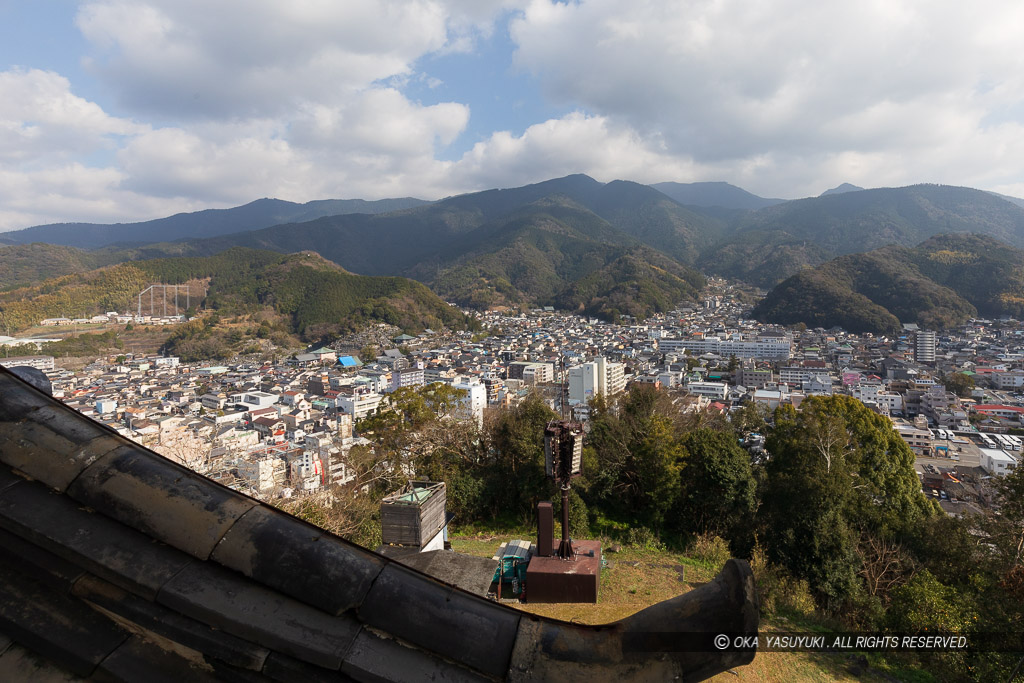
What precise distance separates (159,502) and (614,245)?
412 ft

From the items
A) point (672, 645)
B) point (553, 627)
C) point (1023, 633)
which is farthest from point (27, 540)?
point (1023, 633)

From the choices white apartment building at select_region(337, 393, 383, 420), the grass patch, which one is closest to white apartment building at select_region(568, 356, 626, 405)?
white apartment building at select_region(337, 393, 383, 420)

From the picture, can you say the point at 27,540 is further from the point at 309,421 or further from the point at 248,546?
the point at 309,421

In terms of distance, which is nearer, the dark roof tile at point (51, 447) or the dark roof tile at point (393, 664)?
the dark roof tile at point (393, 664)

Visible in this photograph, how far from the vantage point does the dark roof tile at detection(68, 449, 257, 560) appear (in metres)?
0.85

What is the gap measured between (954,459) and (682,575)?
25256mm

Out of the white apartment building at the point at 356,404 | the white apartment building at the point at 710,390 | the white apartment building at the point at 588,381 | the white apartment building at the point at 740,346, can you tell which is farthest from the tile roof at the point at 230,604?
the white apartment building at the point at 740,346

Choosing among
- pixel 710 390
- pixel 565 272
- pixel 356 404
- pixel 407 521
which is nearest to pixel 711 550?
pixel 407 521

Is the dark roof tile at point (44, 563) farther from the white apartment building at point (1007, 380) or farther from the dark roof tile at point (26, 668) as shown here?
the white apartment building at point (1007, 380)

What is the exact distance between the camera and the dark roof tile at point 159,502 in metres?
0.85

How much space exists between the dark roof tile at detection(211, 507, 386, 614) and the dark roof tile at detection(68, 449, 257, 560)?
4 centimetres

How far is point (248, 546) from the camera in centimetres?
84

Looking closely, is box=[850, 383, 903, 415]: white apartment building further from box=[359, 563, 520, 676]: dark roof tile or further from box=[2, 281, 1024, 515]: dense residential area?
box=[359, 563, 520, 676]: dark roof tile

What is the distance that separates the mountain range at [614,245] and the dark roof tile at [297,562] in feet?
248
